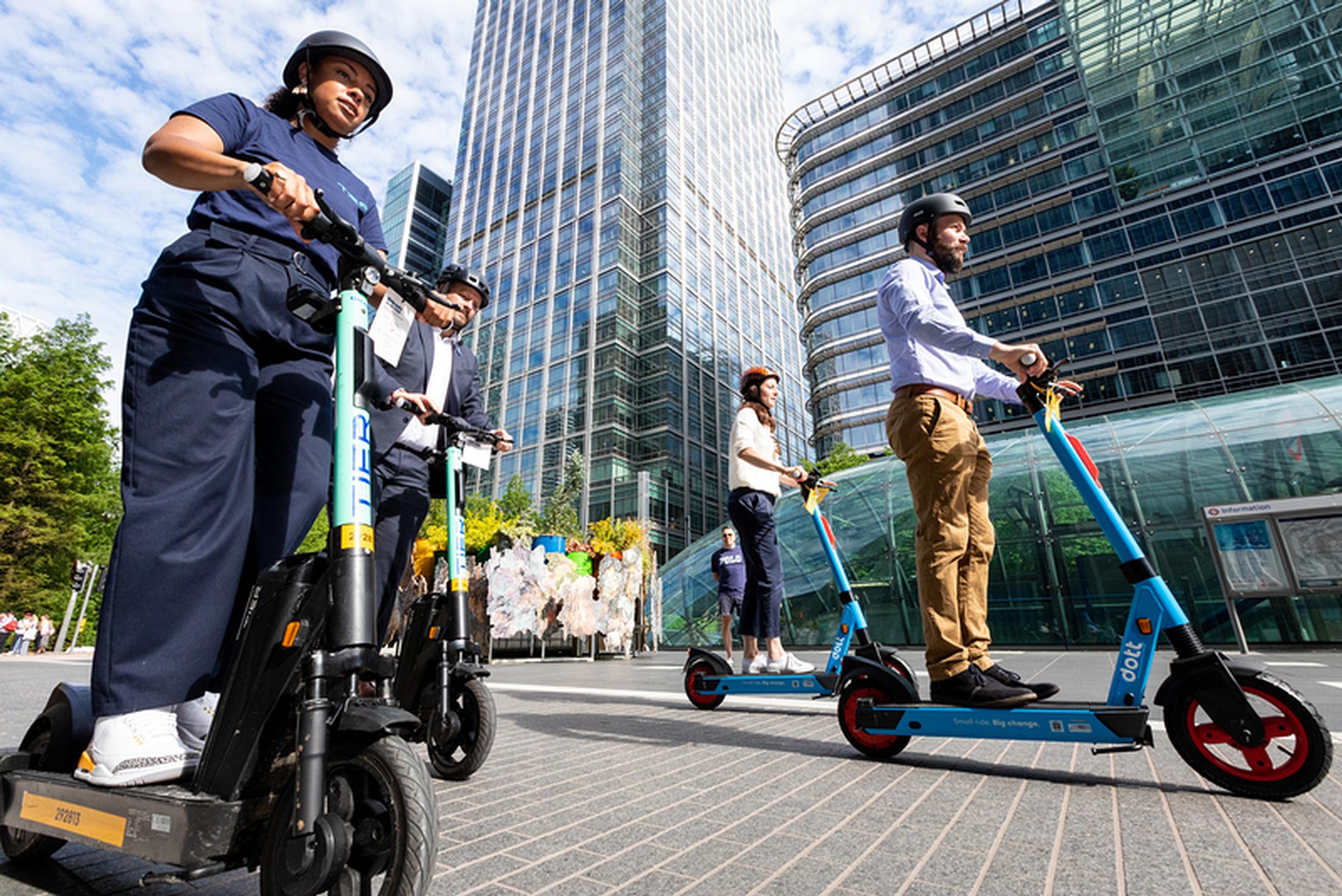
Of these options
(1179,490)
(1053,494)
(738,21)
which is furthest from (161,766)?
(738,21)

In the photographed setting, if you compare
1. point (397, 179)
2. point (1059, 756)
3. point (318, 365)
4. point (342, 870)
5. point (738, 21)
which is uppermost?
point (738, 21)

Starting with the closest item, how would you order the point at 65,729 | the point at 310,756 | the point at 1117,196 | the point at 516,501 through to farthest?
the point at 310,756 < the point at 65,729 < the point at 516,501 < the point at 1117,196

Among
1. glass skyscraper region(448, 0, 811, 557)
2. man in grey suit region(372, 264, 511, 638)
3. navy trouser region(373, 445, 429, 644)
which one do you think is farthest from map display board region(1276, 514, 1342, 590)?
glass skyscraper region(448, 0, 811, 557)

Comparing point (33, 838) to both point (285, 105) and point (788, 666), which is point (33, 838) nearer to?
point (285, 105)

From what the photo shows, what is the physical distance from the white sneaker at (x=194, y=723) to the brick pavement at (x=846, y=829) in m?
0.34

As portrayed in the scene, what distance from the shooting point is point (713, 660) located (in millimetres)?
4188

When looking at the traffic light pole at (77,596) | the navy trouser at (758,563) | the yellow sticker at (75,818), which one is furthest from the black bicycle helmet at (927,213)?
the traffic light pole at (77,596)

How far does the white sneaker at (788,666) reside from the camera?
390cm

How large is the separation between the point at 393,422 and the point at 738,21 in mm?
103325

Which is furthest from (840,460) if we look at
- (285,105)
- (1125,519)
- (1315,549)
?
(285,105)

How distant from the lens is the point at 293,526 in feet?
5.12

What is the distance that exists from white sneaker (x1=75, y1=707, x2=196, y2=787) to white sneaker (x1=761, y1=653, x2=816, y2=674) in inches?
130

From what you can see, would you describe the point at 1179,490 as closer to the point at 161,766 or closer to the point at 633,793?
the point at 633,793

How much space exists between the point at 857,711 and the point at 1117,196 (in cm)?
5435
